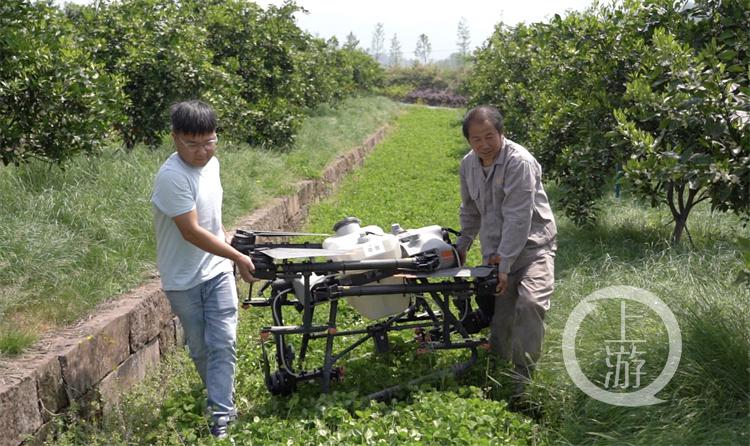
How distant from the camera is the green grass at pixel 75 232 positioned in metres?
4.72

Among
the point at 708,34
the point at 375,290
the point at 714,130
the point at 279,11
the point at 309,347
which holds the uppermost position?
the point at 279,11

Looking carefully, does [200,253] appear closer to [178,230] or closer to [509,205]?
[178,230]

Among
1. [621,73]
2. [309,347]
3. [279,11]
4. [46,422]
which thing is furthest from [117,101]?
[279,11]

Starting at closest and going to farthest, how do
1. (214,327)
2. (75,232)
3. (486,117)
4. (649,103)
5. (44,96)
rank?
(214,327) < (486,117) < (649,103) < (75,232) < (44,96)

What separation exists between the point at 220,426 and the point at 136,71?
6.21 metres

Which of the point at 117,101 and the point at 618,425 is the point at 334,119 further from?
the point at 618,425

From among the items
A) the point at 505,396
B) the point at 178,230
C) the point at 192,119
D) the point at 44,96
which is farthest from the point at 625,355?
the point at 44,96

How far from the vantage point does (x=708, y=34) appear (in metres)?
6.64

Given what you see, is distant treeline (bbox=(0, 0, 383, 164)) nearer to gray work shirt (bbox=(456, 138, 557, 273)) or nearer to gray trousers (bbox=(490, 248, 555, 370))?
gray work shirt (bbox=(456, 138, 557, 273))

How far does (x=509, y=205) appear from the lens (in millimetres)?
4516

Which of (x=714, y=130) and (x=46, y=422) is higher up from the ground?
(x=714, y=130)

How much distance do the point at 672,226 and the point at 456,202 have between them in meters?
3.46

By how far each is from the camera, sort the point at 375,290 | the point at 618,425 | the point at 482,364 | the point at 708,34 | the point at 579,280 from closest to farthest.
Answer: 1. the point at 618,425
2. the point at 375,290
3. the point at 482,364
4. the point at 579,280
5. the point at 708,34

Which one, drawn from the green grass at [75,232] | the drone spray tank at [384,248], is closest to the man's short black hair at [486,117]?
the drone spray tank at [384,248]
